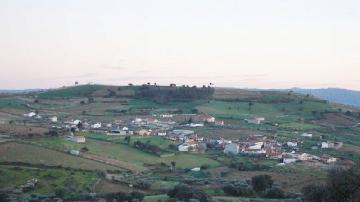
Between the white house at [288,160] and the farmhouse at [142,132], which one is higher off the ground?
the farmhouse at [142,132]

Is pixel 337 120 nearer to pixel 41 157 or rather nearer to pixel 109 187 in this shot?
pixel 41 157

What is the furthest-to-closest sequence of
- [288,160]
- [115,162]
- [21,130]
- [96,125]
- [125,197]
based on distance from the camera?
[96,125] < [21,130] < [288,160] < [115,162] < [125,197]

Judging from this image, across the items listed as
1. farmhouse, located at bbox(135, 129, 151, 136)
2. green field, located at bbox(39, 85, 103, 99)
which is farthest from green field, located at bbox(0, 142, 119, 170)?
Answer: green field, located at bbox(39, 85, 103, 99)

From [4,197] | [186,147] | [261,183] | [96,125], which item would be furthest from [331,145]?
[4,197]

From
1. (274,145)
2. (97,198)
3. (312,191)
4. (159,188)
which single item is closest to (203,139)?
(274,145)

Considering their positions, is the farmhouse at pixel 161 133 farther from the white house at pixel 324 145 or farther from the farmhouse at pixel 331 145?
the farmhouse at pixel 331 145

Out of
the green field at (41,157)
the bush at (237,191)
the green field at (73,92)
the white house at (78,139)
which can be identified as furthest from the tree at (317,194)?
the green field at (73,92)

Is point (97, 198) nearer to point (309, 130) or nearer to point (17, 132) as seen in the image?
point (17, 132)
